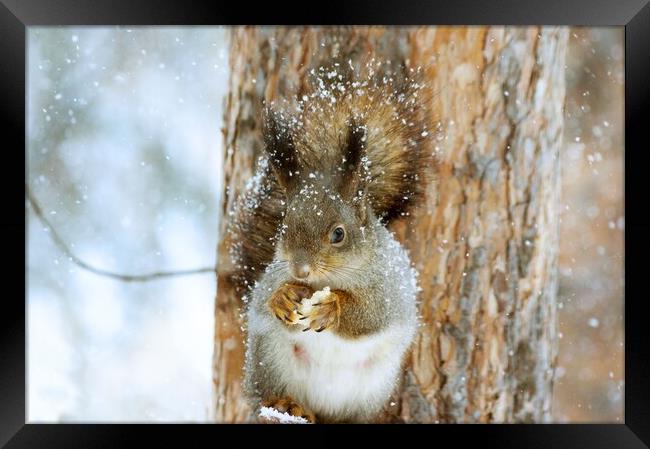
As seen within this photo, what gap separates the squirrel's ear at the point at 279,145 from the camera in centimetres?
135

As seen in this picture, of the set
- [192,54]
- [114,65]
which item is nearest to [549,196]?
[192,54]

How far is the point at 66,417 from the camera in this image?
54.8 inches

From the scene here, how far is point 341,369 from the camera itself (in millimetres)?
1355

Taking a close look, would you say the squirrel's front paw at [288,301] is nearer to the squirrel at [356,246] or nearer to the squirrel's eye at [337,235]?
the squirrel at [356,246]

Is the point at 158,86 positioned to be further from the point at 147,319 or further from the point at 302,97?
the point at 147,319

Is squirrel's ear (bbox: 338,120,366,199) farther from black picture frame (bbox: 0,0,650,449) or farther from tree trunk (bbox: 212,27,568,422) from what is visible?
black picture frame (bbox: 0,0,650,449)

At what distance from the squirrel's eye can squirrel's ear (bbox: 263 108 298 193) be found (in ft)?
0.69

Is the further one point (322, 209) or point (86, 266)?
point (86, 266)

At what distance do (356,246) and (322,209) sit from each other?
0.13 metres

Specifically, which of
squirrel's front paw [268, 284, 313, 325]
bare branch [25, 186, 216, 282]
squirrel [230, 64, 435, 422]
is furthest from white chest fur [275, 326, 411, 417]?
bare branch [25, 186, 216, 282]

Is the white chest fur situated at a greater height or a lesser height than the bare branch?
lesser

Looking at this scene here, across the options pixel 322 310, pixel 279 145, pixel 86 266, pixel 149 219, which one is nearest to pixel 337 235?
pixel 322 310

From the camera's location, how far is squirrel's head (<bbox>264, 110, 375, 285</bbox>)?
1.23 meters

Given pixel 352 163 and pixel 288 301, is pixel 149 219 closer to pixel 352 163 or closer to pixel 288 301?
pixel 288 301
